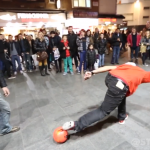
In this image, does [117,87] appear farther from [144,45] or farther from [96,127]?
[144,45]

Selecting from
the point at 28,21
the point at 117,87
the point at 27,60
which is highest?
the point at 28,21

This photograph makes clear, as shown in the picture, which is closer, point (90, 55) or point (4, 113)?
point (4, 113)

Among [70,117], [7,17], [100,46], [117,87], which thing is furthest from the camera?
[7,17]

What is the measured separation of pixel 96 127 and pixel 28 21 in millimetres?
10029

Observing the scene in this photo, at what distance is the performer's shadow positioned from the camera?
7.74 ft

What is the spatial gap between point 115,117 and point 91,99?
893mm

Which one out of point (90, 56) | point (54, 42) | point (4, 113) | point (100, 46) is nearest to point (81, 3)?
point (100, 46)

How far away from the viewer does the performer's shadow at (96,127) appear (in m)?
2.36

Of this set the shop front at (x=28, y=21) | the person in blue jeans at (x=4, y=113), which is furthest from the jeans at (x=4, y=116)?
→ the shop front at (x=28, y=21)

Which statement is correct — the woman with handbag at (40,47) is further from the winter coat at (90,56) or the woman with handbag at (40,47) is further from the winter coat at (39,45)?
the winter coat at (90,56)

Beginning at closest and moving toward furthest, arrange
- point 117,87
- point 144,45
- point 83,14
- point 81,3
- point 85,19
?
point 117,87, point 144,45, point 83,14, point 85,19, point 81,3

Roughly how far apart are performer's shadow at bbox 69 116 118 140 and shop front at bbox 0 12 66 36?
9.91 m

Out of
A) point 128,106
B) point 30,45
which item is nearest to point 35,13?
Result: point 30,45

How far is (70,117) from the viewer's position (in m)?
2.87
